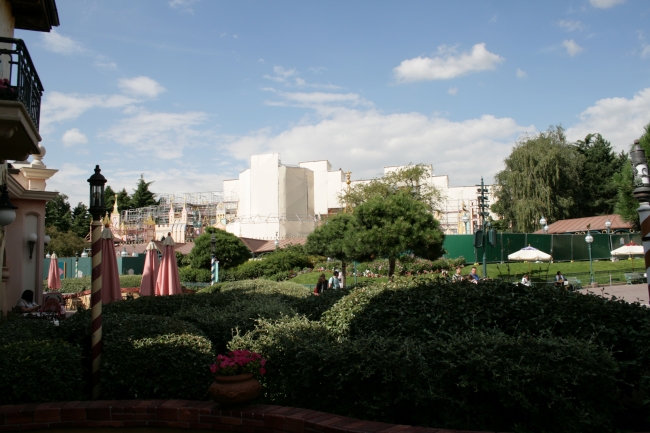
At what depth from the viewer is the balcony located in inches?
252

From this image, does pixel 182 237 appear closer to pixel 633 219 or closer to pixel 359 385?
pixel 633 219

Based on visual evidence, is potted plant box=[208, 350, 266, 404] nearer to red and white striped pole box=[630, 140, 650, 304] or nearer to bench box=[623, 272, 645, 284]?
red and white striped pole box=[630, 140, 650, 304]

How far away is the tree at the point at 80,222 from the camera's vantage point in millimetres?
69938

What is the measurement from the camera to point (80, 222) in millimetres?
72188

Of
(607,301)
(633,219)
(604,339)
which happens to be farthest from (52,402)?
(633,219)

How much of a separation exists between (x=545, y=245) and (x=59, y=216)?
201 ft

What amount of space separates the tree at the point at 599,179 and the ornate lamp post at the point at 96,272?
180ft

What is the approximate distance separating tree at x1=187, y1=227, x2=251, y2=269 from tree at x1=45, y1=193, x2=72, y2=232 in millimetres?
39258

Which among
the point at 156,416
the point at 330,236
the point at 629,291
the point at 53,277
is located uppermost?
the point at 330,236

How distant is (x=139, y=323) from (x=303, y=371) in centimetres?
248

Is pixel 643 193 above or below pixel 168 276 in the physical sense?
above

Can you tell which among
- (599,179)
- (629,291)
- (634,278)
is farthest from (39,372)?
(599,179)

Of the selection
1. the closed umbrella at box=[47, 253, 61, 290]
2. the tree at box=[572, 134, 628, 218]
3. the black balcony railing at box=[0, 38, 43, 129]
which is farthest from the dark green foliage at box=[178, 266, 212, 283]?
the tree at box=[572, 134, 628, 218]

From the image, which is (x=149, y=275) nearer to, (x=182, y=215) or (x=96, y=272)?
(x=96, y=272)
